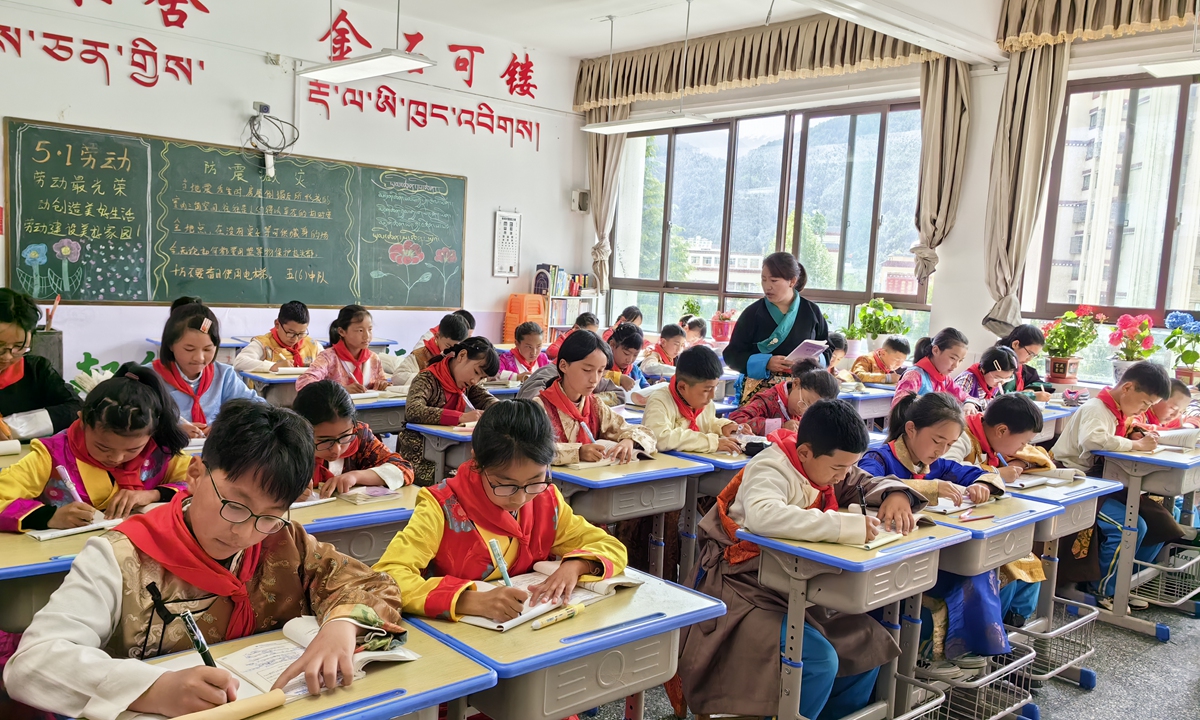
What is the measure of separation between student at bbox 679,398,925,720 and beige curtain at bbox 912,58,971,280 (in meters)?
4.65

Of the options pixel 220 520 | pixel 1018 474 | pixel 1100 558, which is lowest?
pixel 1100 558

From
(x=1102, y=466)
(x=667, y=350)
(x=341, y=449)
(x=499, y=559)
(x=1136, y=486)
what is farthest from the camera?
(x=667, y=350)

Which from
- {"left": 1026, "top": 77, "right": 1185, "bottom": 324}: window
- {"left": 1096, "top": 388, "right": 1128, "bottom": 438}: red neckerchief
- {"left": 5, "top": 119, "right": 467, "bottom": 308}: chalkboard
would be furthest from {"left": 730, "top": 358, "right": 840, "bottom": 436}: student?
{"left": 5, "top": 119, "right": 467, "bottom": 308}: chalkboard

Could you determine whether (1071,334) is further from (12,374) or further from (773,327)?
(12,374)

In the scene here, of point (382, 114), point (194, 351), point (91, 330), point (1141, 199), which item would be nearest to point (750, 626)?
point (194, 351)

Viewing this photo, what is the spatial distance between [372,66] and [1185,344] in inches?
218

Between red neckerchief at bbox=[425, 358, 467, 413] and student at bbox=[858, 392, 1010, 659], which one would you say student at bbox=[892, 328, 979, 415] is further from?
Answer: red neckerchief at bbox=[425, 358, 467, 413]

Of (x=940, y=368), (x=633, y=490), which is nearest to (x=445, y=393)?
(x=633, y=490)

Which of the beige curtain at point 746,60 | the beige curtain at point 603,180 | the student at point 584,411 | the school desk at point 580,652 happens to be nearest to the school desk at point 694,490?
the student at point 584,411

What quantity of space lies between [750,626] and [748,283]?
20.3ft

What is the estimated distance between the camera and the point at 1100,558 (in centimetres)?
383

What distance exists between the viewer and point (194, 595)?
1.44 metres

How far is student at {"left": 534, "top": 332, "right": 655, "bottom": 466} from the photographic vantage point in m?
3.19

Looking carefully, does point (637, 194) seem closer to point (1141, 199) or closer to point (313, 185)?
point (313, 185)
